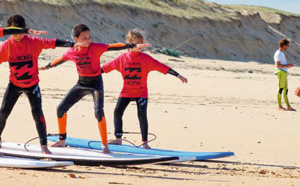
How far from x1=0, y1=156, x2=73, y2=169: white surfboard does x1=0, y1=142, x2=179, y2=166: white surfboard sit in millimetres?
422

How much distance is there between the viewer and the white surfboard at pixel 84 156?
23.4 feet

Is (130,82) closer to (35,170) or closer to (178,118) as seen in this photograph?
(35,170)

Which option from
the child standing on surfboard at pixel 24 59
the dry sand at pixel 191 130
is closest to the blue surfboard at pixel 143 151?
the dry sand at pixel 191 130

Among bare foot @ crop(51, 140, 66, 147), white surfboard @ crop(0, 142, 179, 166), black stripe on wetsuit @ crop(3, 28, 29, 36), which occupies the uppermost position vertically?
black stripe on wetsuit @ crop(3, 28, 29, 36)

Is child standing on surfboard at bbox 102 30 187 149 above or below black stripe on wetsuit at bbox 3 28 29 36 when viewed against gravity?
below

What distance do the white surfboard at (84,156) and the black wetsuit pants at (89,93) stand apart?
0.48m

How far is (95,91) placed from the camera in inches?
306

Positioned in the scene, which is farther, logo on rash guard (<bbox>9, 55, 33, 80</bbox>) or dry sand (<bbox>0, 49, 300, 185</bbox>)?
logo on rash guard (<bbox>9, 55, 33, 80</bbox>)

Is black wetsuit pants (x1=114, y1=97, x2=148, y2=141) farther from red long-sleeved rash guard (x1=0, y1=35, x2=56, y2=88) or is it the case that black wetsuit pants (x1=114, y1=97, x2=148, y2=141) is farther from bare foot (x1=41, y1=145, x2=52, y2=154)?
red long-sleeved rash guard (x1=0, y1=35, x2=56, y2=88)

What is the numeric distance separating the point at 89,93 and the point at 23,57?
3.41ft

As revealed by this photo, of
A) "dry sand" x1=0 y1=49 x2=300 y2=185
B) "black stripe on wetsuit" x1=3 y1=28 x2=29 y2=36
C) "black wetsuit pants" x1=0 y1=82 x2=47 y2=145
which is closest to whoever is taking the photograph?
"dry sand" x1=0 y1=49 x2=300 y2=185

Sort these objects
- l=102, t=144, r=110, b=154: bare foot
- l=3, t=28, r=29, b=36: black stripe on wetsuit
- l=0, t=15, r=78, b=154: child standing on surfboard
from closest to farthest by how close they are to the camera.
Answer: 1. l=3, t=28, r=29, b=36: black stripe on wetsuit
2. l=0, t=15, r=78, b=154: child standing on surfboard
3. l=102, t=144, r=110, b=154: bare foot

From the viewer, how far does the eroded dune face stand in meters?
30.1

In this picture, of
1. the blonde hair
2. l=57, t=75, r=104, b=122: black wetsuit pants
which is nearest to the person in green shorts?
the blonde hair
